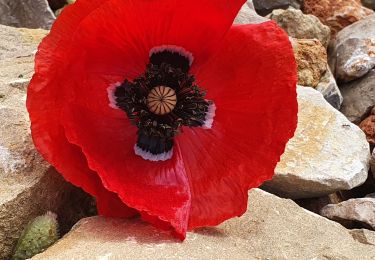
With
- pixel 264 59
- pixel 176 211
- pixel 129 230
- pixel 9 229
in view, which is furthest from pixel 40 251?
pixel 264 59

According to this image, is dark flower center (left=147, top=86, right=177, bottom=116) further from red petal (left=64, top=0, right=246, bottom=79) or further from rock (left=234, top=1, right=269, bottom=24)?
rock (left=234, top=1, right=269, bottom=24)

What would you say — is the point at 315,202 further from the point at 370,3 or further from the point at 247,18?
the point at 370,3

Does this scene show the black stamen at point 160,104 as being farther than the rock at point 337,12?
No

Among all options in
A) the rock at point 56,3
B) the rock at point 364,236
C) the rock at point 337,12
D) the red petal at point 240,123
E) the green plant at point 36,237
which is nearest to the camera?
the green plant at point 36,237

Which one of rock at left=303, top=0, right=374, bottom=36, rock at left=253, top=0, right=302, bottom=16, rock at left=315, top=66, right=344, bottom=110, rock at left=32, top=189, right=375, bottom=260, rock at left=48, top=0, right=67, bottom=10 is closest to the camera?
rock at left=32, top=189, right=375, bottom=260

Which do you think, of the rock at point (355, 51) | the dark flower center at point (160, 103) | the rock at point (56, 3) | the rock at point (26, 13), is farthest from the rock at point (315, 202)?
the rock at point (56, 3)

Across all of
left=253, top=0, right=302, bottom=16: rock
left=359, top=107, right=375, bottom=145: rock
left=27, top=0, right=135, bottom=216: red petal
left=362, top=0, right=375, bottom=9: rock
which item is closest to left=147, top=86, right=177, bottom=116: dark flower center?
left=27, top=0, right=135, bottom=216: red petal

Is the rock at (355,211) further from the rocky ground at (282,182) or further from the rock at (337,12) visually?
the rock at (337,12)
